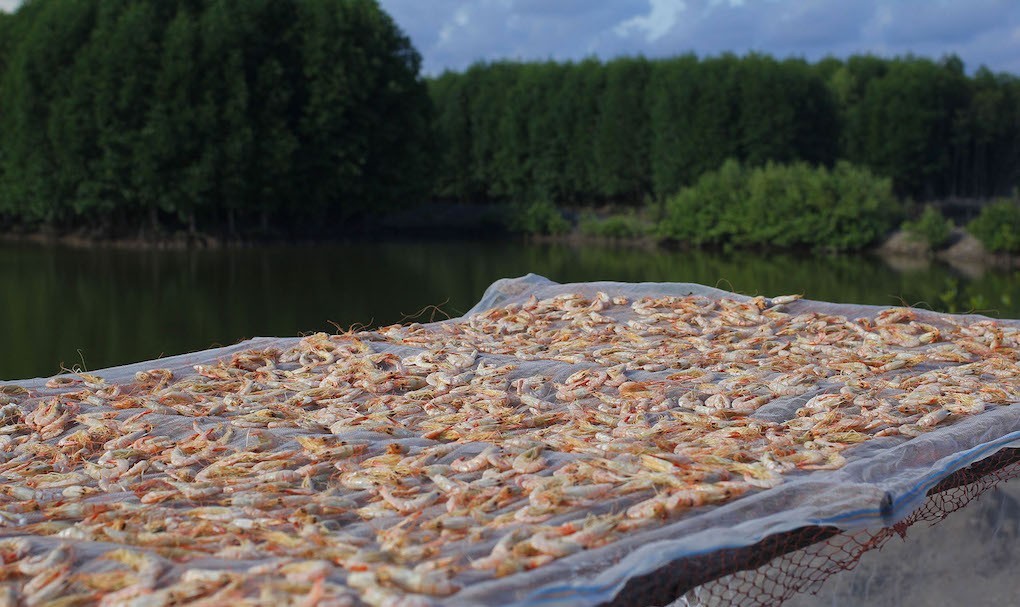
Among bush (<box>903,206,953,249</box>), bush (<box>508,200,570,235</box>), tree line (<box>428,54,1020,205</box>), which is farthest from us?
bush (<box>508,200,570,235</box>)

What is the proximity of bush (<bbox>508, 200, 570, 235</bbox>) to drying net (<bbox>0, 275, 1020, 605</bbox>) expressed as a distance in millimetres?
25419

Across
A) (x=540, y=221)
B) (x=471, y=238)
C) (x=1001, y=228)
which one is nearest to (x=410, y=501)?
(x=1001, y=228)

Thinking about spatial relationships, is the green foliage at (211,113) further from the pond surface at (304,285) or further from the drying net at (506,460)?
the drying net at (506,460)

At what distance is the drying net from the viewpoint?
316 centimetres

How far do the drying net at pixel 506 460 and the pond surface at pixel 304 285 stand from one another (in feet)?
15.3

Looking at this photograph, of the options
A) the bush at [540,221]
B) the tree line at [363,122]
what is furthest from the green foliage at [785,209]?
the bush at [540,221]

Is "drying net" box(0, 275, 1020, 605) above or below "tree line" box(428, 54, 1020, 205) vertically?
below

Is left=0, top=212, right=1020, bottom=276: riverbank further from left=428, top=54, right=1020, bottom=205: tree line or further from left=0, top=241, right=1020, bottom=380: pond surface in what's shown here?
left=428, top=54, right=1020, bottom=205: tree line

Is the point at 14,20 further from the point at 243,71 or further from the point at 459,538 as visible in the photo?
the point at 459,538

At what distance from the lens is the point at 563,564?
308 centimetres

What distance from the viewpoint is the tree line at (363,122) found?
26.5m

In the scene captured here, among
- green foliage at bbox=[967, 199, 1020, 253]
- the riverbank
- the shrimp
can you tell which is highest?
green foliage at bbox=[967, 199, 1020, 253]

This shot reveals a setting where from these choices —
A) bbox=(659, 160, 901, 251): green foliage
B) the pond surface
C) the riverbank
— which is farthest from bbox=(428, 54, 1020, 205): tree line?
the pond surface

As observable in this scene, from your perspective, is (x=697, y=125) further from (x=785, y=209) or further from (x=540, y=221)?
(x=785, y=209)
